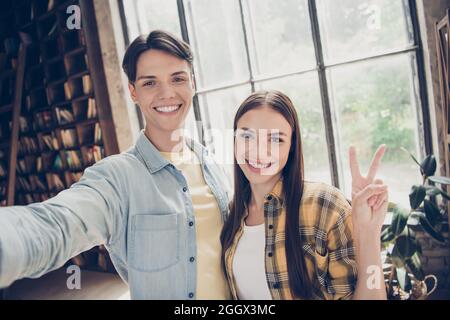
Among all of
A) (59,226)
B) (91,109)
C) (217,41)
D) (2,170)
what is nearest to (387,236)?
(59,226)

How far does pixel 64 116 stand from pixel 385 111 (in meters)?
2.47


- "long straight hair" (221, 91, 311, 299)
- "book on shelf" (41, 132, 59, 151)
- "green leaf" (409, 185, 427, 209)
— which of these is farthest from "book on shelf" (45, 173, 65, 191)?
"green leaf" (409, 185, 427, 209)

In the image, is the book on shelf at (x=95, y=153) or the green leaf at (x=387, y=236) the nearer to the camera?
the green leaf at (x=387, y=236)

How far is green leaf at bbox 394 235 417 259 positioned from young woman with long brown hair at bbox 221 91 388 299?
2.30 ft

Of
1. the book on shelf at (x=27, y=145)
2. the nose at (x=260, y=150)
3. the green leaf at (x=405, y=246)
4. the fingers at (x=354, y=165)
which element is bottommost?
the green leaf at (x=405, y=246)

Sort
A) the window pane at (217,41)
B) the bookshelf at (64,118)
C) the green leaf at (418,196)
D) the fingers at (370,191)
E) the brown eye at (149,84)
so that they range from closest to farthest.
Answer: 1. the fingers at (370,191)
2. the brown eye at (149,84)
3. the green leaf at (418,196)
4. the window pane at (217,41)
5. the bookshelf at (64,118)

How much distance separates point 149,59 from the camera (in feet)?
2.95

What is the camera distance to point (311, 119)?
77.7 inches

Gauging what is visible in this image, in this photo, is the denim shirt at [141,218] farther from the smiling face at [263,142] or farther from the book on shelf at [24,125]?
the book on shelf at [24,125]

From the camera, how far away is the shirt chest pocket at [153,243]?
81 cm

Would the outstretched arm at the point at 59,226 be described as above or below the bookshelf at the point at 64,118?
below

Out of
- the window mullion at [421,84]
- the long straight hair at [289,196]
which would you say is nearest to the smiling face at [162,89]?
the long straight hair at [289,196]

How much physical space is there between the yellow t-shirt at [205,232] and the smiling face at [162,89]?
4.4 inches
